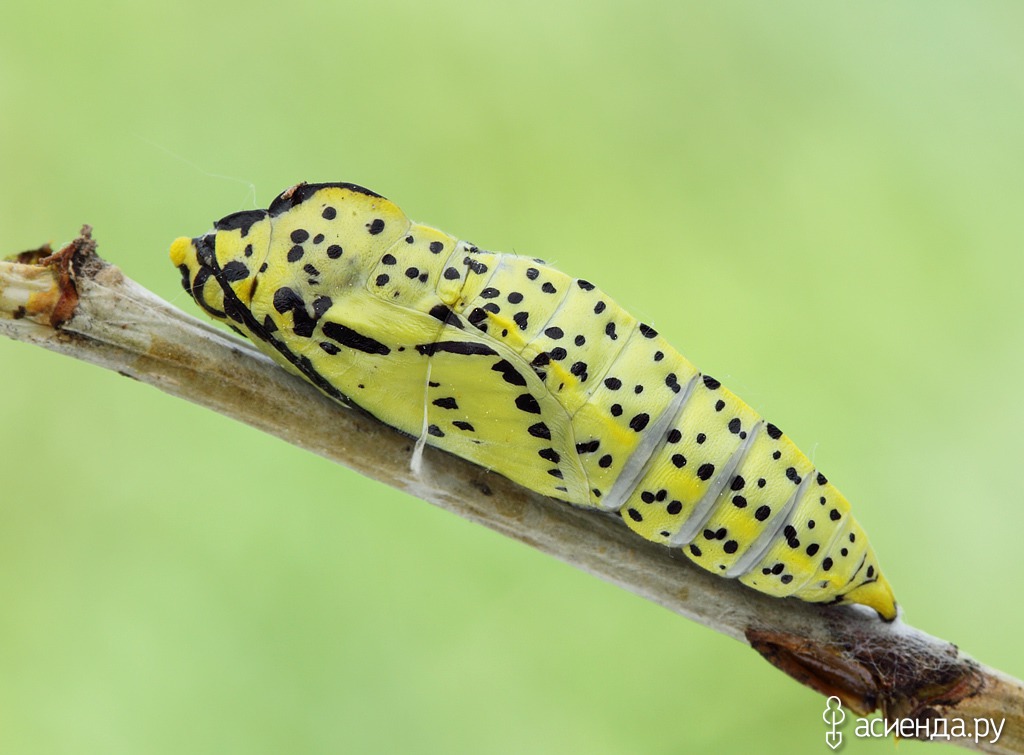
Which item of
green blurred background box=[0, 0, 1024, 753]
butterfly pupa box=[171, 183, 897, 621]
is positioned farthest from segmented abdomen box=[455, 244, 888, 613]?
green blurred background box=[0, 0, 1024, 753]

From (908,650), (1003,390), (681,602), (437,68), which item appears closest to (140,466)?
(437,68)

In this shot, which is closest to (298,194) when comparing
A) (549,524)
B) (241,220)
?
(241,220)

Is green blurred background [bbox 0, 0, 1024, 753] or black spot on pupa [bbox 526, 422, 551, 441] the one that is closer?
black spot on pupa [bbox 526, 422, 551, 441]

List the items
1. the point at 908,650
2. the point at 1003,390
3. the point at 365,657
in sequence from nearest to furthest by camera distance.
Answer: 1. the point at 908,650
2. the point at 365,657
3. the point at 1003,390

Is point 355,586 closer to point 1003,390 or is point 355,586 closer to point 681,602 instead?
point 681,602

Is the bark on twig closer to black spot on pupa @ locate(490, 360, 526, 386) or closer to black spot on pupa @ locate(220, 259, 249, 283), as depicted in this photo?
black spot on pupa @ locate(220, 259, 249, 283)

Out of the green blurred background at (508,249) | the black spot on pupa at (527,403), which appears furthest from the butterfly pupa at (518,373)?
the green blurred background at (508,249)
